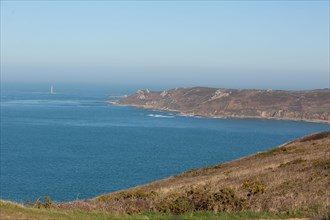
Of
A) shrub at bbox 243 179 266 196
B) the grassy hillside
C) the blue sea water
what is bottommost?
the blue sea water

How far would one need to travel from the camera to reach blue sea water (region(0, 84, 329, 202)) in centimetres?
6856

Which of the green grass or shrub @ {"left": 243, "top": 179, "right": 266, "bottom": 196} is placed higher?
the green grass

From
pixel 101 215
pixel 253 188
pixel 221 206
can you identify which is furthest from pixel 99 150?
pixel 101 215

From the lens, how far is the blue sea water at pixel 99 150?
2699 inches

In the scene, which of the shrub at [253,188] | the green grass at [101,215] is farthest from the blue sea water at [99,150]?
the green grass at [101,215]

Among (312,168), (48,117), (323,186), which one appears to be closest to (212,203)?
(323,186)

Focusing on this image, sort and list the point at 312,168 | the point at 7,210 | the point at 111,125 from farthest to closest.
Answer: the point at 111,125 < the point at 312,168 < the point at 7,210

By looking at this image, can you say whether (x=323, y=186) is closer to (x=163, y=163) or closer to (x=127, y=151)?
(x=163, y=163)

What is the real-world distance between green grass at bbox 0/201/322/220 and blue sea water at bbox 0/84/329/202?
73.3ft

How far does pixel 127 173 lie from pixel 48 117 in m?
114

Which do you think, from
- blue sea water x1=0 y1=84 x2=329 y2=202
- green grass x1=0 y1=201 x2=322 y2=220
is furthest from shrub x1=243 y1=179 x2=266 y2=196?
blue sea water x1=0 y1=84 x2=329 y2=202

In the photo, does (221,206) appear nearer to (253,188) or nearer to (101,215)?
(101,215)

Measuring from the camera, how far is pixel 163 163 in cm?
9225

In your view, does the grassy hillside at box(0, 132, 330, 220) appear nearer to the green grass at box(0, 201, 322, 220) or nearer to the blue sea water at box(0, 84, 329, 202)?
the green grass at box(0, 201, 322, 220)
